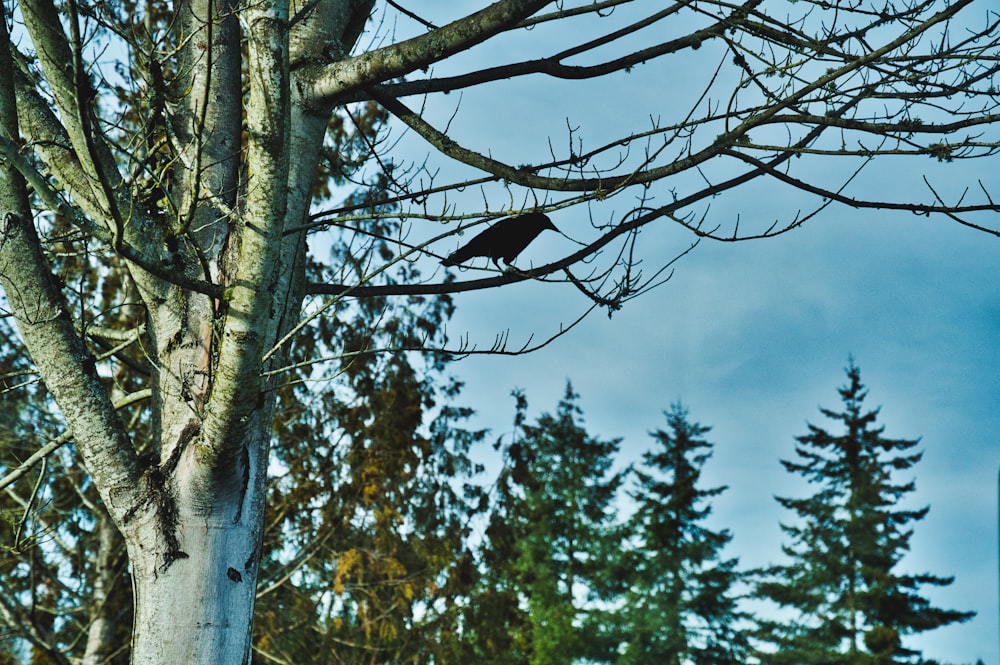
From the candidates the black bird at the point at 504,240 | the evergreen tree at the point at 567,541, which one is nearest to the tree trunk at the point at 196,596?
the black bird at the point at 504,240

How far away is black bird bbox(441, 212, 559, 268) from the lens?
13.2 ft

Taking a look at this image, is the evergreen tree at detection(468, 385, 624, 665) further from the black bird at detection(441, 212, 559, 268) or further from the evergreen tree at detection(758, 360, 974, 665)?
the black bird at detection(441, 212, 559, 268)

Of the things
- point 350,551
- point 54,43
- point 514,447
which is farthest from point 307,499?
point 54,43

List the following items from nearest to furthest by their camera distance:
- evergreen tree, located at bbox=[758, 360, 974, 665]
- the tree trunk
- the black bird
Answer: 1. the tree trunk
2. the black bird
3. evergreen tree, located at bbox=[758, 360, 974, 665]

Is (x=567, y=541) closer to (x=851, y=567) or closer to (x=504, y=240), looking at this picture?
(x=851, y=567)

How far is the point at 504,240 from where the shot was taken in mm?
4125

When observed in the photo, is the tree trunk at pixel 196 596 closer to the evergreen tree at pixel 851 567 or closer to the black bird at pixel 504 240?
the black bird at pixel 504 240

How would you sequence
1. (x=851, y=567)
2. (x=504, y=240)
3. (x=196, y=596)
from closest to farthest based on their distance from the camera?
(x=196, y=596) < (x=504, y=240) < (x=851, y=567)

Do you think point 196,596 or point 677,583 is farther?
point 677,583

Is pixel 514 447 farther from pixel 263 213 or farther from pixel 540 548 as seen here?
pixel 540 548

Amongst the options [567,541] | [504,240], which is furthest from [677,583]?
[504,240]

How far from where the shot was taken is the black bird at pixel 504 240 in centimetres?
404

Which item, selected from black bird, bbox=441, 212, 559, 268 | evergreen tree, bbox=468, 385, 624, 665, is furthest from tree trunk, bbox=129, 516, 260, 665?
evergreen tree, bbox=468, 385, 624, 665

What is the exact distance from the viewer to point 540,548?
2661 centimetres
